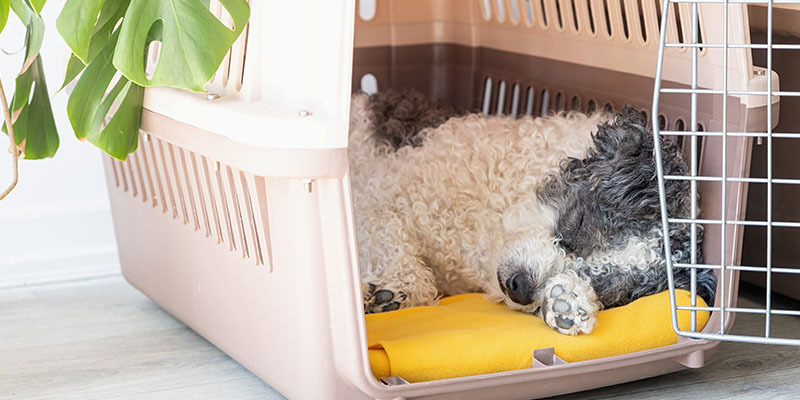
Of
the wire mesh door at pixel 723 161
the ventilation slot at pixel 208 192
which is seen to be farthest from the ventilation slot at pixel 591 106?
the ventilation slot at pixel 208 192

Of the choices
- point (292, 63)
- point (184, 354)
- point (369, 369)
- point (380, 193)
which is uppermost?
point (292, 63)

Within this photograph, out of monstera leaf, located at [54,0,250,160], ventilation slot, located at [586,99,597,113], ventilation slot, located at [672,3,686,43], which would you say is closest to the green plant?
monstera leaf, located at [54,0,250,160]

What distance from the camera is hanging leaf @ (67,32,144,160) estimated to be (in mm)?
1485

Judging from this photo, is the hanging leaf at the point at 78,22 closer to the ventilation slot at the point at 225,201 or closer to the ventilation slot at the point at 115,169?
the ventilation slot at the point at 225,201

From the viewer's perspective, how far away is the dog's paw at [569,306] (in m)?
1.47

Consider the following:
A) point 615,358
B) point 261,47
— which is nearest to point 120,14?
point 261,47

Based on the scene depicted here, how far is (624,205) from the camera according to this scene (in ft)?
5.19

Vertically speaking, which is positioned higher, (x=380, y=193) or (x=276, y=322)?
(x=380, y=193)

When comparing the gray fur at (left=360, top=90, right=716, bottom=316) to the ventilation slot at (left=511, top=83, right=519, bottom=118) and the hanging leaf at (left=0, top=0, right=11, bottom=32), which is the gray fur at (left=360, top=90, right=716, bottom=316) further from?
the hanging leaf at (left=0, top=0, right=11, bottom=32)

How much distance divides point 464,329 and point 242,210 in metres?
0.39

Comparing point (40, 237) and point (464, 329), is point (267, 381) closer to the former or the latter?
point (464, 329)

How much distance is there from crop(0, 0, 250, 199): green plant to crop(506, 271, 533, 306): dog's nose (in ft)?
1.99

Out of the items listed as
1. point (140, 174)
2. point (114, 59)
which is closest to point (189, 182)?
point (140, 174)

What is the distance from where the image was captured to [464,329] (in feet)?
4.89
